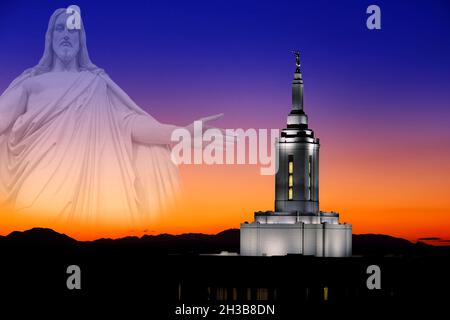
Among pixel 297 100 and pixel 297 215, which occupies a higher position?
pixel 297 100

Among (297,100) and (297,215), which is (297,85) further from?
(297,215)

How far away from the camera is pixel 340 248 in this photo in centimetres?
9550

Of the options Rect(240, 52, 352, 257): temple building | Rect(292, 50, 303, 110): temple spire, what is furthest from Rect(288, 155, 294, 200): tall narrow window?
Rect(292, 50, 303, 110): temple spire

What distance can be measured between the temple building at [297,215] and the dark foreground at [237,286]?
42.2 inches

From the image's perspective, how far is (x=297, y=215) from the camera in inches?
3720

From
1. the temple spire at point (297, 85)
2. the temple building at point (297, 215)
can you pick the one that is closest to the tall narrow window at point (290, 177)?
the temple building at point (297, 215)

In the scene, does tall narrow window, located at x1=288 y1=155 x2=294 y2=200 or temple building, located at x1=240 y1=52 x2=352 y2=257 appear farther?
tall narrow window, located at x1=288 y1=155 x2=294 y2=200

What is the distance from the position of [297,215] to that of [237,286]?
17.0 meters

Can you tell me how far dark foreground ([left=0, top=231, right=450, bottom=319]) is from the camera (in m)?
101

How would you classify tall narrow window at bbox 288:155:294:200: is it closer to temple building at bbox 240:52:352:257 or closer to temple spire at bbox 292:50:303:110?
temple building at bbox 240:52:352:257

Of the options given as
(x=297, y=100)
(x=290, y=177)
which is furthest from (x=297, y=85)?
(x=290, y=177)

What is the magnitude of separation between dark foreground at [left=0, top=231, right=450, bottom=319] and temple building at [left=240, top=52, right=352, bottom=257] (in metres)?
1.07
